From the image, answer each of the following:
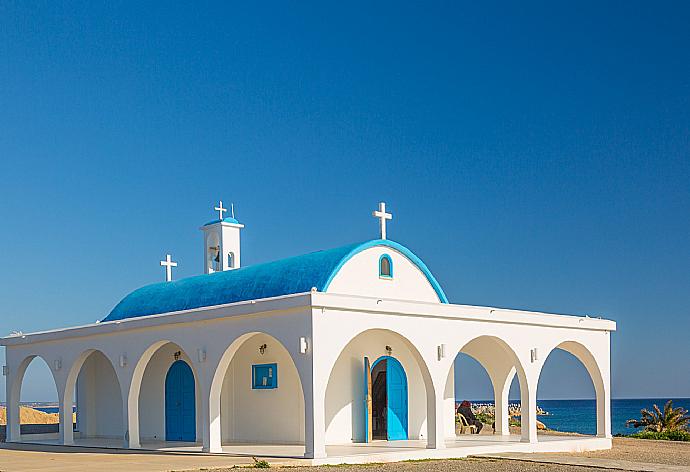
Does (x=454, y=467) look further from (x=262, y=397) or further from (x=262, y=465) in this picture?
(x=262, y=397)

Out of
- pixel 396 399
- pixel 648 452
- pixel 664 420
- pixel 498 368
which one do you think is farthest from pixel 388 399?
pixel 664 420

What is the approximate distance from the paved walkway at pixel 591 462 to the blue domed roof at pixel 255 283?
14.4 ft

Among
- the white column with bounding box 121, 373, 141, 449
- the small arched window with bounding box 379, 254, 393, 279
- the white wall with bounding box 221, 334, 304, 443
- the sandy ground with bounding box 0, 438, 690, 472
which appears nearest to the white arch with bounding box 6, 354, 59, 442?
the sandy ground with bounding box 0, 438, 690, 472

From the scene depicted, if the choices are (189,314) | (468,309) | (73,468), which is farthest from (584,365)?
(73,468)

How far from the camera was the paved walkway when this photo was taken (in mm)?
17828

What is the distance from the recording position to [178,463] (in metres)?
17.7

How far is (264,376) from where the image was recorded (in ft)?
73.3

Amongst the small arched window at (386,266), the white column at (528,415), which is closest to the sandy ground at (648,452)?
Result: the white column at (528,415)

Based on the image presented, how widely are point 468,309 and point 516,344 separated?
5.71 ft

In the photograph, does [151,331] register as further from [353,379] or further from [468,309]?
[468,309]

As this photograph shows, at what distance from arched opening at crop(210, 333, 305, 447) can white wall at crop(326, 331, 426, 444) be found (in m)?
0.73

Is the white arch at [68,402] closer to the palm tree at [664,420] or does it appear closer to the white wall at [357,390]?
the white wall at [357,390]

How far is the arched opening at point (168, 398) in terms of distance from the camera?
2372cm

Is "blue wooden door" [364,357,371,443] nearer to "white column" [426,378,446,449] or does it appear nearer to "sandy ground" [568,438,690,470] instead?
"white column" [426,378,446,449]
